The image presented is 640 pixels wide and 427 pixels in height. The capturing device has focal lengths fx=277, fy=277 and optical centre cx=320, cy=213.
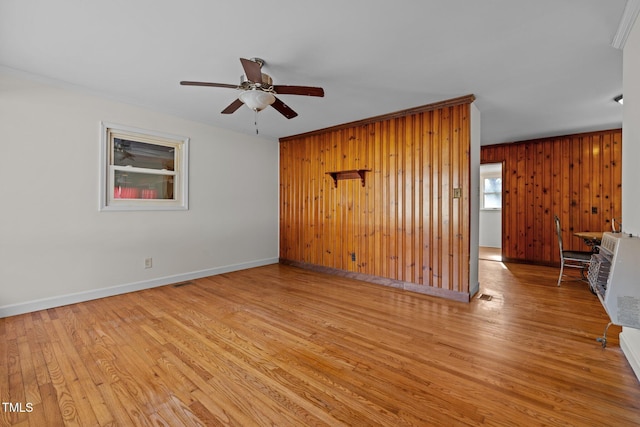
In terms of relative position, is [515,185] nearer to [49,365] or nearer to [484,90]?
[484,90]

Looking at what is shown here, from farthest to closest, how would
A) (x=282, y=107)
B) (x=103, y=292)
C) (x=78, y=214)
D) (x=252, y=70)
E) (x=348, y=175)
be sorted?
(x=348, y=175)
(x=103, y=292)
(x=78, y=214)
(x=282, y=107)
(x=252, y=70)

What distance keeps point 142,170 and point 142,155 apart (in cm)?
21

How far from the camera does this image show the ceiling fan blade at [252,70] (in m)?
2.06

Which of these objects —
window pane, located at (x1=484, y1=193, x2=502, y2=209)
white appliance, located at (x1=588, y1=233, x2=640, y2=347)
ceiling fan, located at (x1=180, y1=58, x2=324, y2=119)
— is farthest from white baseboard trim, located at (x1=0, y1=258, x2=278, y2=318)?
window pane, located at (x1=484, y1=193, x2=502, y2=209)

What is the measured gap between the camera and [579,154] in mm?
5000

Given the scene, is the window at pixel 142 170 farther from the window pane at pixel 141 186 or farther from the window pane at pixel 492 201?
the window pane at pixel 492 201

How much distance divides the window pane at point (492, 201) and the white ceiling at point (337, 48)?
4387mm

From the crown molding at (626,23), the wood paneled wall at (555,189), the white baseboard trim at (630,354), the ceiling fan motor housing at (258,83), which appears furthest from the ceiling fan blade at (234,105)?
the wood paneled wall at (555,189)

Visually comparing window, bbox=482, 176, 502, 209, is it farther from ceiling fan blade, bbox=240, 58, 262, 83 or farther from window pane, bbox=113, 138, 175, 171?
window pane, bbox=113, 138, 175, 171

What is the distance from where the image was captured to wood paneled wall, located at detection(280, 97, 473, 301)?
11.4ft

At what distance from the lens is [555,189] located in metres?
5.23

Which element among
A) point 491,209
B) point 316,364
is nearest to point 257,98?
point 316,364

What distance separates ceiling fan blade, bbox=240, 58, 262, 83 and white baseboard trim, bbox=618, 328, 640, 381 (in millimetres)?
3332

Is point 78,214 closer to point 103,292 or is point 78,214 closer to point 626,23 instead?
point 103,292
